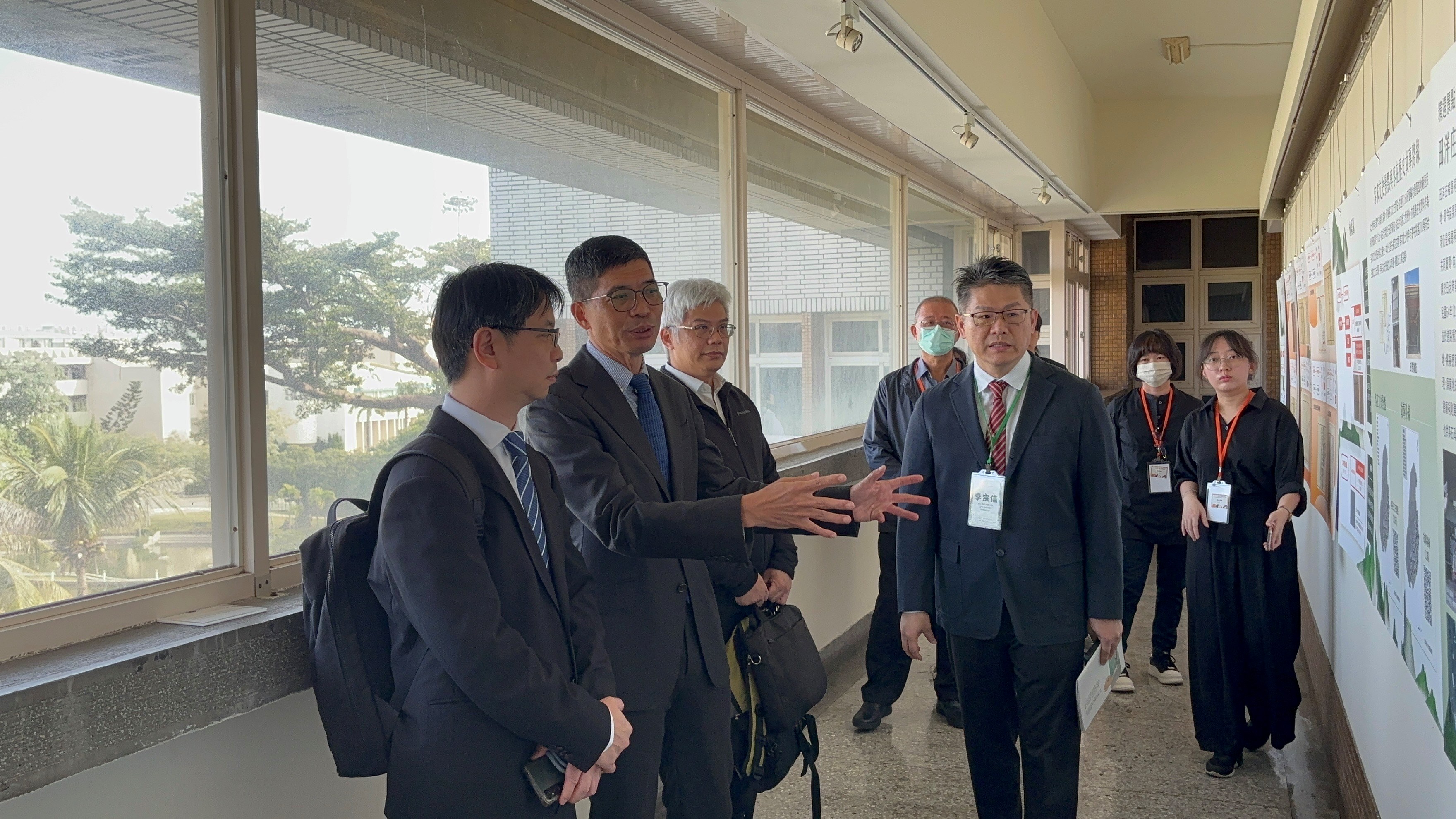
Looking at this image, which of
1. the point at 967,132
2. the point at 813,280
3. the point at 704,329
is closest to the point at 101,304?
the point at 704,329

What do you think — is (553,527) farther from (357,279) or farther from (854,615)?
(854,615)

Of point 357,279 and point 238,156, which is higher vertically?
point 238,156

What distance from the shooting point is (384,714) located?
1.74m

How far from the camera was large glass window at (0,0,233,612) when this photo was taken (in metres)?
1.80

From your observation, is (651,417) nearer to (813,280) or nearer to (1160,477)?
(813,280)

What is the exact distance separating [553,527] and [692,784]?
89 centimetres

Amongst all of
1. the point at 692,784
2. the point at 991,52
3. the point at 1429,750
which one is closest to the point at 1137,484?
the point at 991,52

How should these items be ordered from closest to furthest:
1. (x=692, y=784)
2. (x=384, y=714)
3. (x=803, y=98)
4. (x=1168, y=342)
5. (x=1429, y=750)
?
(x=384, y=714)
(x=1429, y=750)
(x=692, y=784)
(x=803, y=98)
(x=1168, y=342)

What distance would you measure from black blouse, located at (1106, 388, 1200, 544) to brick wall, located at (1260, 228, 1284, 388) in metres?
7.61

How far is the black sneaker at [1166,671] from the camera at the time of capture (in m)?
5.22

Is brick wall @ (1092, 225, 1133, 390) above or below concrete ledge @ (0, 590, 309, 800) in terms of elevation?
above

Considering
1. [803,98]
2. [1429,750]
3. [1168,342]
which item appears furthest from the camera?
[1168,342]

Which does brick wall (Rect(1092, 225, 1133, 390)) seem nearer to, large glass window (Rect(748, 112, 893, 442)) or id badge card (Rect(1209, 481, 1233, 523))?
large glass window (Rect(748, 112, 893, 442))

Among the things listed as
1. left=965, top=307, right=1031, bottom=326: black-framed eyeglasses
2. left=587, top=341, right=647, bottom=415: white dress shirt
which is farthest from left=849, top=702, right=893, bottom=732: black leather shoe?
left=587, top=341, right=647, bottom=415: white dress shirt
